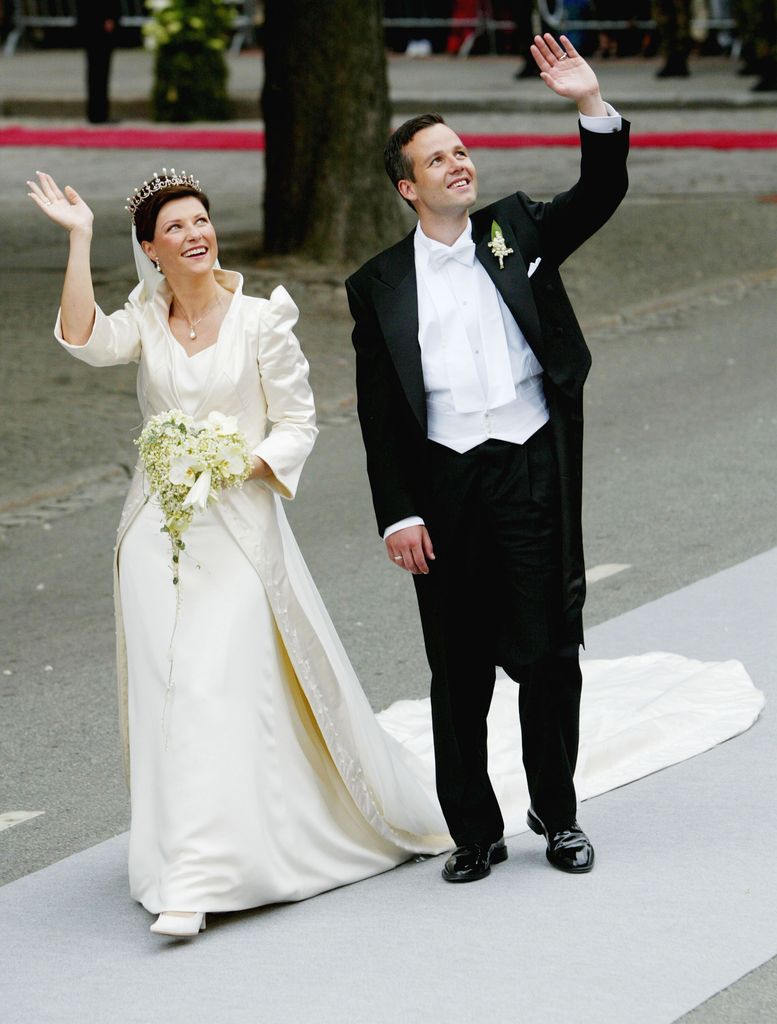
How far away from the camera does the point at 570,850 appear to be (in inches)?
202

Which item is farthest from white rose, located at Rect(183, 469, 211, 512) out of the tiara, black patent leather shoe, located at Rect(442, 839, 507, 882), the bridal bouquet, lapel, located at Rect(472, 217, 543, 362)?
black patent leather shoe, located at Rect(442, 839, 507, 882)

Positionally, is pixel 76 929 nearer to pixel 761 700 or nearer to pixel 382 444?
pixel 382 444

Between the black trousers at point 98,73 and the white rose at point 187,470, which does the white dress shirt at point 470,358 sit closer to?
the white rose at point 187,470

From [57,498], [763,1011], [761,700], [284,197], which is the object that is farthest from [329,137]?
[763,1011]

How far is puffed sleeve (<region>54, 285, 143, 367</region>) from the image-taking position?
16.7ft

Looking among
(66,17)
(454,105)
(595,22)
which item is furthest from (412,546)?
(66,17)

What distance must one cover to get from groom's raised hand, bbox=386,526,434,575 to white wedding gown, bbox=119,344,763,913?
0.34 m

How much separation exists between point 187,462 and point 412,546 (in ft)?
1.98

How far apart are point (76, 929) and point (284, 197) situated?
30.8ft

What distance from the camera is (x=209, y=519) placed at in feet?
16.5

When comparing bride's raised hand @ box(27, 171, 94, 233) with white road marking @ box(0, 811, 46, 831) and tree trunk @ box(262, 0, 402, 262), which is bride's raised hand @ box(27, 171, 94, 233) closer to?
white road marking @ box(0, 811, 46, 831)

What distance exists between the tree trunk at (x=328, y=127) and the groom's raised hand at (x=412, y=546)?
8911 mm

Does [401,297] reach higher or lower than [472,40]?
higher

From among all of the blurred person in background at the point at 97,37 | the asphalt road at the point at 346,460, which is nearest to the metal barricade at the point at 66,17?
the blurred person in background at the point at 97,37
